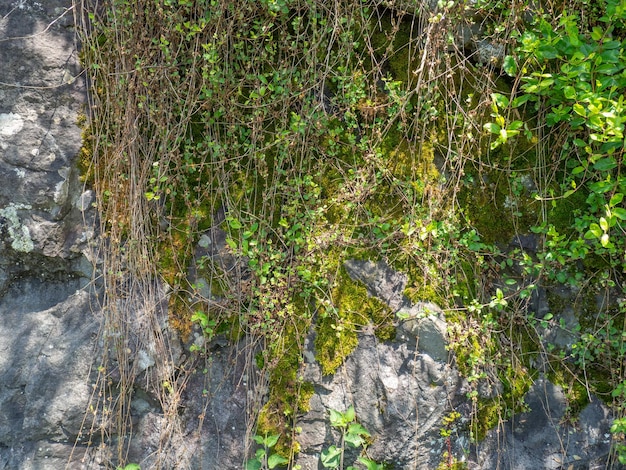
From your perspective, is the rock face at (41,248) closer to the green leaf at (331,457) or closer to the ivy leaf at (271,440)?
the ivy leaf at (271,440)

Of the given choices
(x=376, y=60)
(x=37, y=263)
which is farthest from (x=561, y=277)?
(x=37, y=263)

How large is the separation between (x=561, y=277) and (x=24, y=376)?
2.65 meters

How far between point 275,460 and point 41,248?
153 centimetres

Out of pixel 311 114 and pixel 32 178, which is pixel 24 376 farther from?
pixel 311 114

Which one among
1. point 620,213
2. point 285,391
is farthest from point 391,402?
point 620,213

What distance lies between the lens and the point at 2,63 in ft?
8.37

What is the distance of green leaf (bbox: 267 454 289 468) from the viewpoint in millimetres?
2348

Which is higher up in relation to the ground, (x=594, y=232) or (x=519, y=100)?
(x=519, y=100)

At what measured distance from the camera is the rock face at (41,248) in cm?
245

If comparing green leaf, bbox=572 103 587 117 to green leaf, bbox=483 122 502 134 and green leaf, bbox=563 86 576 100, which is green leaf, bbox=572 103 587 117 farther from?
green leaf, bbox=483 122 502 134

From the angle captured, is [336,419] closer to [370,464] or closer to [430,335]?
[370,464]

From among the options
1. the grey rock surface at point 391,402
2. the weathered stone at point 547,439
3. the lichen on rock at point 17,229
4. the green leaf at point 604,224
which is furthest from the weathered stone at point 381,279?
the lichen on rock at point 17,229

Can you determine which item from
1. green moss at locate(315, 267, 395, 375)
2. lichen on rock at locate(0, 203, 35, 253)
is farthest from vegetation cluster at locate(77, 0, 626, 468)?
lichen on rock at locate(0, 203, 35, 253)

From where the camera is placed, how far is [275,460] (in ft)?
7.73
